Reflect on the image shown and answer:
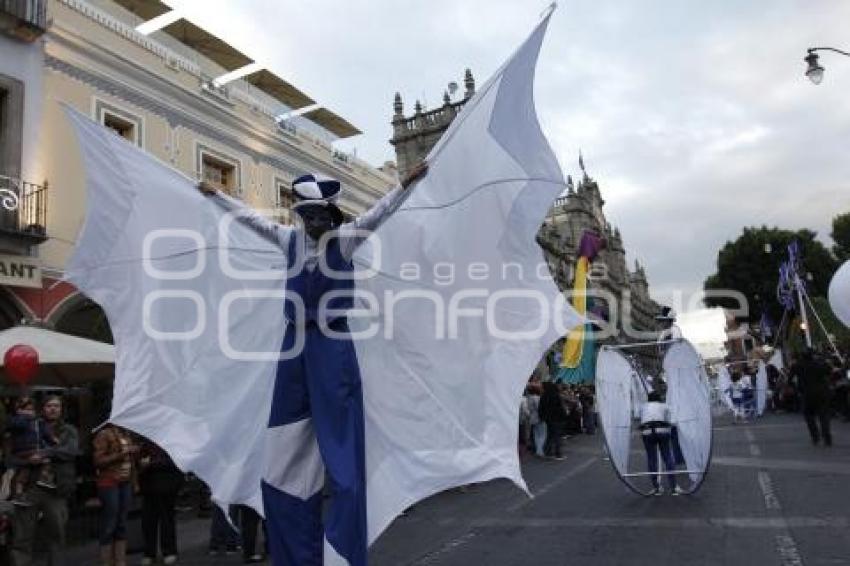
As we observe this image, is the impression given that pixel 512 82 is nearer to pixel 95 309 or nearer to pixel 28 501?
pixel 28 501

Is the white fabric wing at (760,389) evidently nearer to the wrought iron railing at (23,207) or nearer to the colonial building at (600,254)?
the colonial building at (600,254)

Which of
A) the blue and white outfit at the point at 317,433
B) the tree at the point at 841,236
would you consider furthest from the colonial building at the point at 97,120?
the tree at the point at 841,236

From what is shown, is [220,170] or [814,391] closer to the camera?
[814,391]

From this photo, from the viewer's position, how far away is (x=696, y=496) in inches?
373

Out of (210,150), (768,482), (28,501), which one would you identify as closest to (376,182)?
(210,150)

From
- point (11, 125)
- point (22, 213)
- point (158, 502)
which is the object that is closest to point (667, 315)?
point (158, 502)

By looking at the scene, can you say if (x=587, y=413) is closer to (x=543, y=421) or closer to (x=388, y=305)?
(x=543, y=421)

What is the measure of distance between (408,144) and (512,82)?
3626cm

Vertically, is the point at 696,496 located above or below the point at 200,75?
below

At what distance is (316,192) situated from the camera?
14.0 ft

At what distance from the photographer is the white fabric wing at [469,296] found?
4.46 m

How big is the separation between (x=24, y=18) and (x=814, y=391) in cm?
1551

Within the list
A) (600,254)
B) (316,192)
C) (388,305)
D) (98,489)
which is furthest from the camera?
(600,254)

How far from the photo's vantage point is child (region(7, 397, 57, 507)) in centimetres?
710
